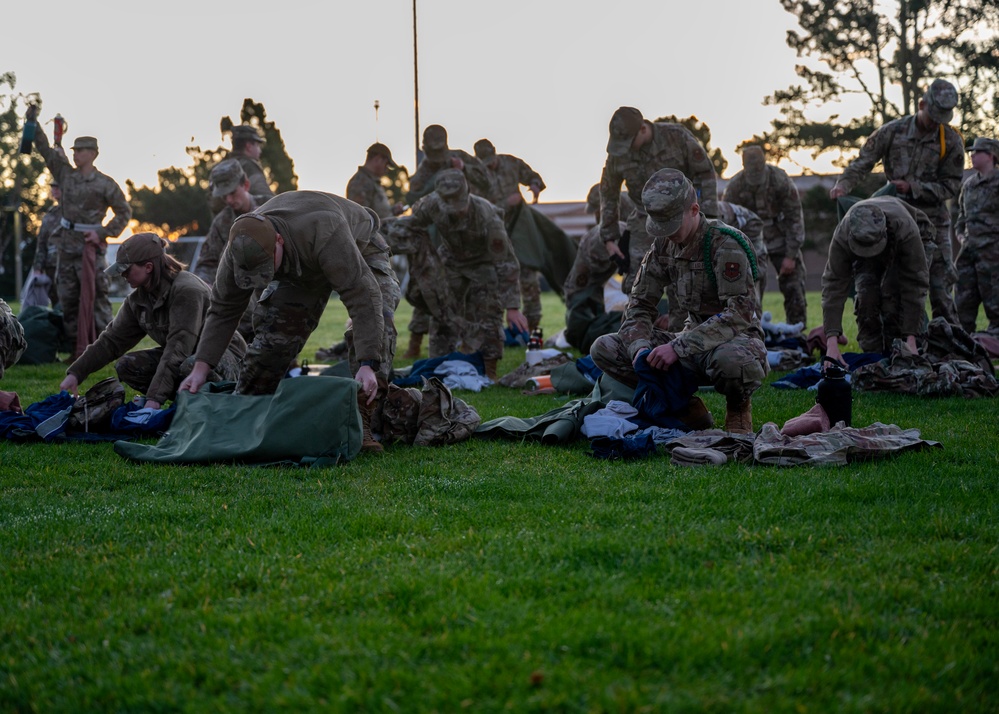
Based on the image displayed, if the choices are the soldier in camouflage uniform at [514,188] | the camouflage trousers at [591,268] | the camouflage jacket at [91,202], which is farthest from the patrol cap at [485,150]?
the camouflage jacket at [91,202]

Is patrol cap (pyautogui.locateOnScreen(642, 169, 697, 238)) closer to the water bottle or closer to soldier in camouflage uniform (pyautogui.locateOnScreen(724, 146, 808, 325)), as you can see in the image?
the water bottle

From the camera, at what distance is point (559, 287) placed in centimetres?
1363

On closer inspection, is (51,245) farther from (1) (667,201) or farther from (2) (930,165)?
(2) (930,165)

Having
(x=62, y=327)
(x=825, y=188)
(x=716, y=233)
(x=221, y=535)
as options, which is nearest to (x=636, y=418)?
(x=716, y=233)

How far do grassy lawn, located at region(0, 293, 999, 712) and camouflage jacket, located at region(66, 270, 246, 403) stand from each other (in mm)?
1489

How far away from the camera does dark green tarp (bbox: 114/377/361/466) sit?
17.2 feet

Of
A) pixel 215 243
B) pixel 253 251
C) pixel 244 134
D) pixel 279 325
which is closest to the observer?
pixel 253 251

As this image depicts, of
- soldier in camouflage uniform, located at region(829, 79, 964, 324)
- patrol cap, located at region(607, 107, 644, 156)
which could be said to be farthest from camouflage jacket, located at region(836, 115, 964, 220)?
patrol cap, located at region(607, 107, 644, 156)

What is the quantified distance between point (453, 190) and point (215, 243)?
7.66ft

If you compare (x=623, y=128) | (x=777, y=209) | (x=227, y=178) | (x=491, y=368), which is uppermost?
(x=623, y=128)

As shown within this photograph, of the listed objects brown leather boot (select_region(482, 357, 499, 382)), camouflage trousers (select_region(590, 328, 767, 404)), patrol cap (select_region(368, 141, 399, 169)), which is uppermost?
patrol cap (select_region(368, 141, 399, 169))

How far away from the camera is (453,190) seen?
9461 mm

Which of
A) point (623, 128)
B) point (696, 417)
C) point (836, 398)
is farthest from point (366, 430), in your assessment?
point (623, 128)

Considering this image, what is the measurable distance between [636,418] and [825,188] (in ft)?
83.4
